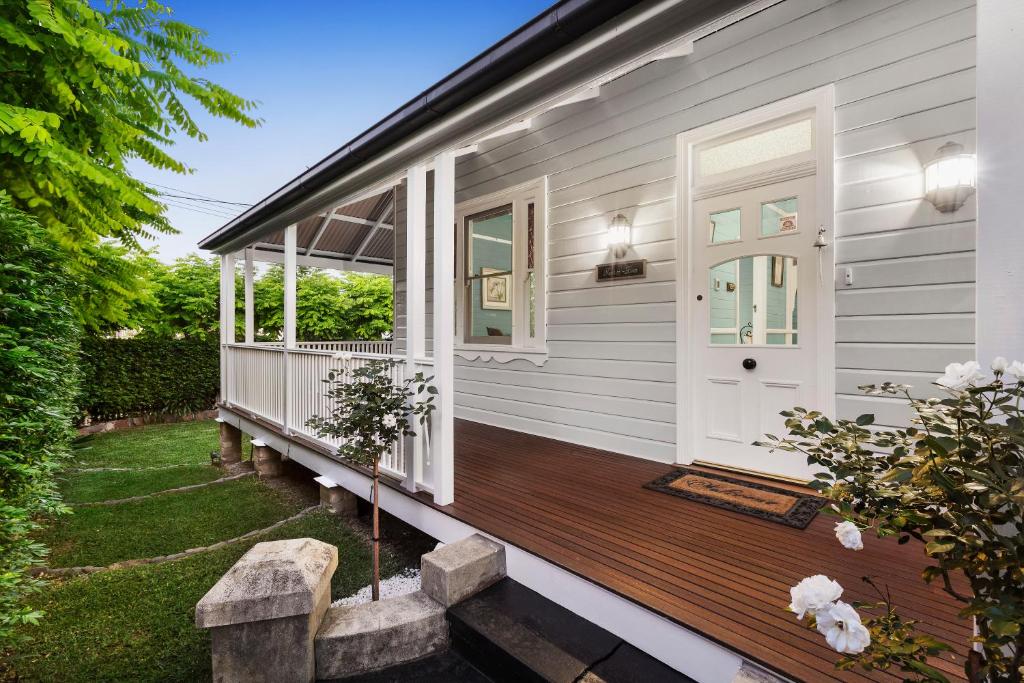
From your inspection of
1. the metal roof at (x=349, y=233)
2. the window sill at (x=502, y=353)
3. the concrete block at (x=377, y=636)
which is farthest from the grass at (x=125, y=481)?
the concrete block at (x=377, y=636)

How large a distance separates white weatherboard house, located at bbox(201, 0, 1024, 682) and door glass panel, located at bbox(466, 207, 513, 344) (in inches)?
4.6

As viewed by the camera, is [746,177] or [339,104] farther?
[339,104]

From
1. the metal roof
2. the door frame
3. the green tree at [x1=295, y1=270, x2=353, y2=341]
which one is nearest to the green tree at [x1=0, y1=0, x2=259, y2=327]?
the metal roof

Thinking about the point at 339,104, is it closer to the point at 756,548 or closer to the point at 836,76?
the point at 836,76

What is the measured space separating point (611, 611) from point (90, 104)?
12.4 feet

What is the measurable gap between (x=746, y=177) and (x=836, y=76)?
28.3 inches

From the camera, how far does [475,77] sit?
2.34m

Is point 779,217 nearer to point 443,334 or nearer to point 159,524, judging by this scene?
point 443,334

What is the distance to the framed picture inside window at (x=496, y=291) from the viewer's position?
4.89m

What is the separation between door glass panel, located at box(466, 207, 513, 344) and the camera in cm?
493

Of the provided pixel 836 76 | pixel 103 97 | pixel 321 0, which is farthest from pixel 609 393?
pixel 321 0

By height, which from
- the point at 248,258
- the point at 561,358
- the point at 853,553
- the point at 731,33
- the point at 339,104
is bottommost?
the point at 853,553

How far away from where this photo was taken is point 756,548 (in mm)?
2219

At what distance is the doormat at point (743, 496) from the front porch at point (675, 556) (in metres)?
0.08
